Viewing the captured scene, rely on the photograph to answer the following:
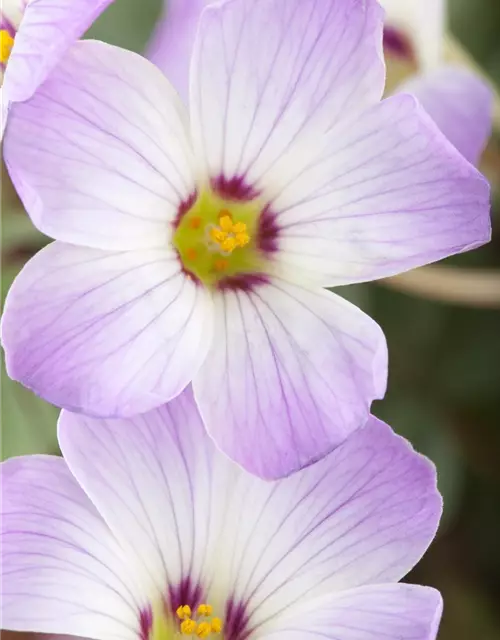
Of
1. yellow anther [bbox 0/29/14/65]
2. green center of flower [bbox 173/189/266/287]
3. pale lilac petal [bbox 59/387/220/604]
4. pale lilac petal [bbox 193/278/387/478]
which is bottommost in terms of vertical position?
pale lilac petal [bbox 59/387/220/604]

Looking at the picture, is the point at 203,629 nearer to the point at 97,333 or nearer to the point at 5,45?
the point at 97,333

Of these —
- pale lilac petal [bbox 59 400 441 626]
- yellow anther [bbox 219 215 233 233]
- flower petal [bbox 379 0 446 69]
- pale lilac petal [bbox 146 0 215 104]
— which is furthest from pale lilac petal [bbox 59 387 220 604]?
flower petal [bbox 379 0 446 69]

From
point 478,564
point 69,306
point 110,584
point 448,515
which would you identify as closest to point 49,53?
point 69,306

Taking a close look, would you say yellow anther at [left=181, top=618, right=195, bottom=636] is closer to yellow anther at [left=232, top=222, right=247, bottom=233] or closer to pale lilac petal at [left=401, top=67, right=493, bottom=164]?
yellow anther at [left=232, top=222, right=247, bottom=233]

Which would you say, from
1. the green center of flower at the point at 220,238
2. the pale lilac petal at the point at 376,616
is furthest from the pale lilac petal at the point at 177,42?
the pale lilac petal at the point at 376,616

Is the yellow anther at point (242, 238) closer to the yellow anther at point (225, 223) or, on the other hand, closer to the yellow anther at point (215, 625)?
the yellow anther at point (225, 223)
